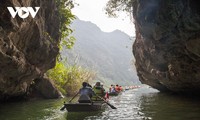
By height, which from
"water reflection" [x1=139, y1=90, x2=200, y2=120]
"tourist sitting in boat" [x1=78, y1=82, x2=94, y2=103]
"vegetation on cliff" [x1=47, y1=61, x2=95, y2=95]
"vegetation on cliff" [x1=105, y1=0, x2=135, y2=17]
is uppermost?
"vegetation on cliff" [x1=105, y1=0, x2=135, y2=17]

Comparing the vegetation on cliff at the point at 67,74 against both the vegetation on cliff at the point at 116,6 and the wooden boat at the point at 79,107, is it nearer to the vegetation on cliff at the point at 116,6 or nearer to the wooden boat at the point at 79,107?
the vegetation on cliff at the point at 116,6

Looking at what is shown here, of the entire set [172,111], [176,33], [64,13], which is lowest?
[172,111]

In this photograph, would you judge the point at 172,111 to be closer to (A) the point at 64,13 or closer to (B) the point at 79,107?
(B) the point at 79,107

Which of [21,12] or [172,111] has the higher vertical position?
[21,12]

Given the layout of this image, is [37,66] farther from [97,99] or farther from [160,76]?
[160,76]

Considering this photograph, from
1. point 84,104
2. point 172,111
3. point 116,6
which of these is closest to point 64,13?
point 116,6

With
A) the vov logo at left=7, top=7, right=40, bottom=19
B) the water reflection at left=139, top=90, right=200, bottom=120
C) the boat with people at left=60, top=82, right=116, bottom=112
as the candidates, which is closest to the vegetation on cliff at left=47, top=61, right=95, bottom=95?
the water reflection at left=139, top=90, right=200, bottom=120

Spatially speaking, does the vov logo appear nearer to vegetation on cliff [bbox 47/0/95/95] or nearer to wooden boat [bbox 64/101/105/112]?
wooden boat [bbox 64/101/105/112]

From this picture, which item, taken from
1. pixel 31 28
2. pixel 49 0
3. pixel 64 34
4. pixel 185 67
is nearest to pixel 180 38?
pixel 185 67

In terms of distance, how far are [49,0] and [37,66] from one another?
23.1ft

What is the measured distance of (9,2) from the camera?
1752cm

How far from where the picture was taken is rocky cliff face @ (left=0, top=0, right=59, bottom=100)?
1857 cm

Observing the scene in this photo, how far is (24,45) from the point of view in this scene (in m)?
24.9

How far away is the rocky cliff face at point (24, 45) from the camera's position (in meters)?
18.6
